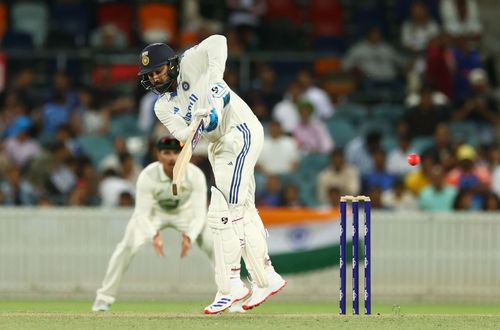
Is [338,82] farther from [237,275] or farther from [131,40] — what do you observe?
[237,275]

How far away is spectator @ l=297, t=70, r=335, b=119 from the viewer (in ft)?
63.5

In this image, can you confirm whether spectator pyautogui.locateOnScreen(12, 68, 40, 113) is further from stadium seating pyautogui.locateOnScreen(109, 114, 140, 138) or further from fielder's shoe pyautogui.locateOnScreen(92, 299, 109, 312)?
fielder's shoe pyautogui.locateOnScreen(92, 299, 109, 312)

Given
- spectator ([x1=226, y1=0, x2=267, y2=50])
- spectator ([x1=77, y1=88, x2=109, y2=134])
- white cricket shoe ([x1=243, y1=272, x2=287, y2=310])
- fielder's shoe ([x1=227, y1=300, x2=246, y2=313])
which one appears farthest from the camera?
spectator ([x1=226, y1=0, x2=267, y2=50])

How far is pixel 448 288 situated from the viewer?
1641 centimetres

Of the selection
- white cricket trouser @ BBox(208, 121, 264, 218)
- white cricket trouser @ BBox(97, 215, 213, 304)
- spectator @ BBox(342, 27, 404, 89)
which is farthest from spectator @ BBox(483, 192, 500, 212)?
white cricket trouser @ BBox(208, 121, 264, 218)

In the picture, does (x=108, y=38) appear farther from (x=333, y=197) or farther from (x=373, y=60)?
(x=333, y=197)

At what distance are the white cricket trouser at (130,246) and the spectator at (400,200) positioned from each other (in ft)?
12.7

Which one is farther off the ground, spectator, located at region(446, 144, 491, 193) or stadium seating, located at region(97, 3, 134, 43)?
stadium seating, located at region(97, 3, 134, 43)

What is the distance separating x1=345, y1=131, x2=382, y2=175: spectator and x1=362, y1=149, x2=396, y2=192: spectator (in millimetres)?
134

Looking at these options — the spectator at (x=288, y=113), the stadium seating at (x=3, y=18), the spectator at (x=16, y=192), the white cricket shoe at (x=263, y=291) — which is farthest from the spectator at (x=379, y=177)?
the white cricket shoe at (x=263, y=291)

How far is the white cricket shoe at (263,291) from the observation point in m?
11.3

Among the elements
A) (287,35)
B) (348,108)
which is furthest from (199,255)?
(287,35)

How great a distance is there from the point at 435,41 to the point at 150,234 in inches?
308

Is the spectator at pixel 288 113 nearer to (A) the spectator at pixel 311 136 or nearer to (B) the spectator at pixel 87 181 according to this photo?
(A) the spectator at pixel 311 136
